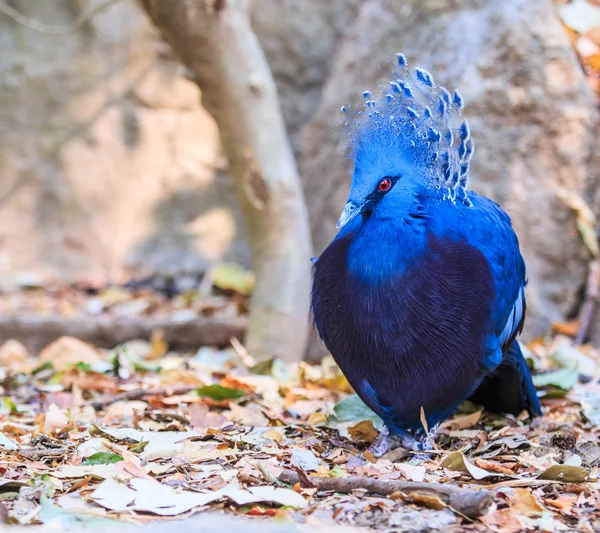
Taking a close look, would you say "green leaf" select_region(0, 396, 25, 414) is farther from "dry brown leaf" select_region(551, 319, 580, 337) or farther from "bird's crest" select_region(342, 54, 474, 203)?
"dry brown leaf" select_region(551, 319, 580, 337)

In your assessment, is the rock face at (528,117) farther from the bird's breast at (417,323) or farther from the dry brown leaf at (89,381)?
the bird's breast at (417,323)

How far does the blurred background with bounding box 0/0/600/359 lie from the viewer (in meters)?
4.65

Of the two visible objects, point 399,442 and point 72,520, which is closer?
point 72,520

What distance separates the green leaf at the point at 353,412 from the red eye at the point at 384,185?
1.02 m

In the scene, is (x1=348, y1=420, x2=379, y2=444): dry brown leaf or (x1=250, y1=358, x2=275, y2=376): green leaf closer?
→ (x1=348, y1=420, x2=379, y2=444): dry brown leaf

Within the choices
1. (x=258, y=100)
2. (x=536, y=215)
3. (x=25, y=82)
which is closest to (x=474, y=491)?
(x=258, y=100)

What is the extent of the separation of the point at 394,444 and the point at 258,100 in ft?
7.36

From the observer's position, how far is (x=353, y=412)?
133 inches

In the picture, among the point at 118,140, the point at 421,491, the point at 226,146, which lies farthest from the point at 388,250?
the point at 118,140

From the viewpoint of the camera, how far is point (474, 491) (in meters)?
2.08

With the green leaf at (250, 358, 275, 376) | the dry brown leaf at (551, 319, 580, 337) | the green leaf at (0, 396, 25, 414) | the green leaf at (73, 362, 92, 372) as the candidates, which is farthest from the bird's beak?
the dry brown leaf at (551, 319, 580, 337)

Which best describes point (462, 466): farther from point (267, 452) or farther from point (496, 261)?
point (496, 261)

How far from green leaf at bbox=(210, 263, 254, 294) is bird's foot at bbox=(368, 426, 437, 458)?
3026 millimetres

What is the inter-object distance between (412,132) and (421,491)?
1.25 m
